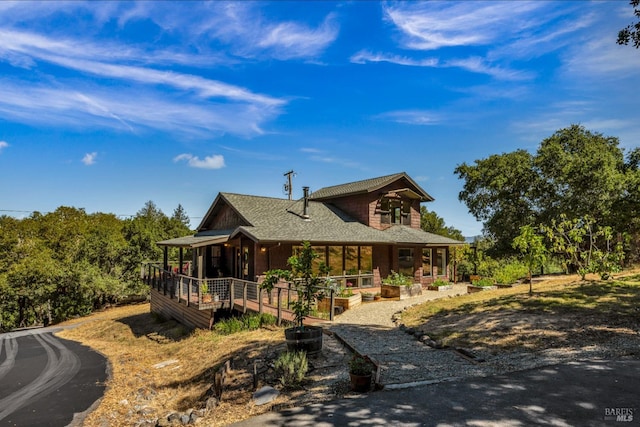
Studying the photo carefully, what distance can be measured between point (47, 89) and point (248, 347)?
1899 cm

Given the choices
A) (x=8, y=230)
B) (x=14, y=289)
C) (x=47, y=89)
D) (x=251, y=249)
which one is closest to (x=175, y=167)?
(x=8, y=230)

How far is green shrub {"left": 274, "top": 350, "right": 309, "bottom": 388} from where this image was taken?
7805 mm

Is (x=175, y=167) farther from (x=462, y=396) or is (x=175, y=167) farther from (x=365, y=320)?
(x=462, y=396)

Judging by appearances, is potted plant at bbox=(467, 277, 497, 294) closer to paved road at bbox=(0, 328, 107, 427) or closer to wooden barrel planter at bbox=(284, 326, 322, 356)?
wooden barrel planter at bbox=(284, 326, 322, 356)

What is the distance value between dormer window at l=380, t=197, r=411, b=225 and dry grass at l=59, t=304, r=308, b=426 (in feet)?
45.9

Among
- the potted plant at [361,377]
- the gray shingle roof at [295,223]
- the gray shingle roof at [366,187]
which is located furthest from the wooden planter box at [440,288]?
the potted plant at [361,377]

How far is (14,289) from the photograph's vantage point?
3111 cm

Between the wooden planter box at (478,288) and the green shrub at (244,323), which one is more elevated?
the wooden planter box at (478,288)

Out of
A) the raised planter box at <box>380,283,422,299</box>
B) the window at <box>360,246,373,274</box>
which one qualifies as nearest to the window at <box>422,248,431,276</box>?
the window at <box>360,246,373,274</box>

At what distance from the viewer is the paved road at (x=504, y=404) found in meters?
5.40

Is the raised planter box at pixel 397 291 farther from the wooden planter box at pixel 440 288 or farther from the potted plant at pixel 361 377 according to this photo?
the potted plant at pixel 361 377

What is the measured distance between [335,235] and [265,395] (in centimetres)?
1359

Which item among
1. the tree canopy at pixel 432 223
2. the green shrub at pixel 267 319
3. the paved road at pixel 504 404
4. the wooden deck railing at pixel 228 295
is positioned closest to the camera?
the paved road at pixel 504 404

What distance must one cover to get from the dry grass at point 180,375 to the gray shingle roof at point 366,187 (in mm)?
13290
